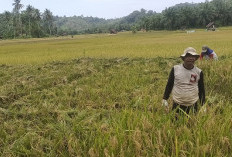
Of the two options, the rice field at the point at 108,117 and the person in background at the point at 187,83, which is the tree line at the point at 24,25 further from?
the person in background at the point at 187,83

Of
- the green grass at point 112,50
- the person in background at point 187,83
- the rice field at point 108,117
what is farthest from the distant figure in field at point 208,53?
the person in background at point 187,83

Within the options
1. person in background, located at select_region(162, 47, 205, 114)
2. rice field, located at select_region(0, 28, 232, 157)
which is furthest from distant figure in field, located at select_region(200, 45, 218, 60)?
person in background, located at select_region(162, 47, 205, 114)

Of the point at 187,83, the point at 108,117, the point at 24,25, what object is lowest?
the point at 108,117

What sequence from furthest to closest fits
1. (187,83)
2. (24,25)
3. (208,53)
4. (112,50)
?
(24,25) → (112,50) → (208,53) → (187,83)

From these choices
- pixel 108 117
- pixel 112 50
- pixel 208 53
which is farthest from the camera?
pixel 112 50

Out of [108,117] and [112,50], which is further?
[112,50]

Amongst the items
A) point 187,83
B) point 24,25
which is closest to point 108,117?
point 187,83

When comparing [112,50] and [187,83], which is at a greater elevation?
[112,50]

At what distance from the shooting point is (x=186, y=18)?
52.0m

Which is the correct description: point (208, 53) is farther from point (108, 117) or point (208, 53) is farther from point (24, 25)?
point (24, 25)

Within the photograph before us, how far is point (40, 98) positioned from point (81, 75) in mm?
2259

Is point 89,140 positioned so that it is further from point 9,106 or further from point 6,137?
point 9,106

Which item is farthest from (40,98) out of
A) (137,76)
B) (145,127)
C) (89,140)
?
(145,127)

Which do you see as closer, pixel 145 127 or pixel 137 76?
pixel 145 127
